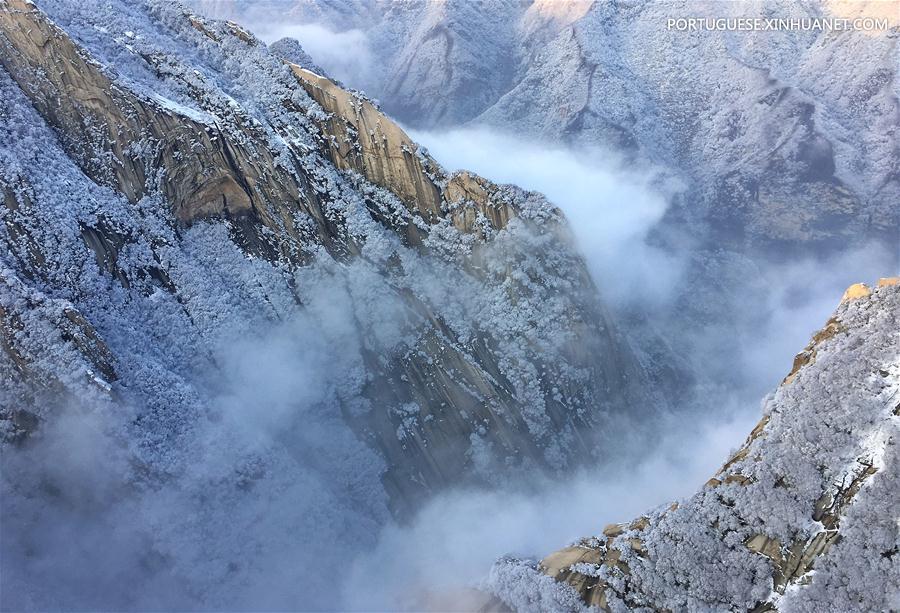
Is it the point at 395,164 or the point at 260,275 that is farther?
the point at 395,164

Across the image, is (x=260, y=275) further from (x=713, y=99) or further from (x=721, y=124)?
(x=713, y=99)

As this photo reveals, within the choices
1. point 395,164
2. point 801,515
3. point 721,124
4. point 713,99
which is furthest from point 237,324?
point 713,99

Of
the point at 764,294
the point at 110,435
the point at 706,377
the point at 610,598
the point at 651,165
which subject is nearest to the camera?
the point at 610,598

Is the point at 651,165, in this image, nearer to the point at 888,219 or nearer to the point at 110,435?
the point at 888,219

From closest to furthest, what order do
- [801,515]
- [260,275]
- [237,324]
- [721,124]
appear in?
1. [801,515]
2. [237,324]
3. [260,275]
4. [721,124]

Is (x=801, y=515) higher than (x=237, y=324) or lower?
lower

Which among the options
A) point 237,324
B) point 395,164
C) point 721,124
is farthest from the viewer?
point 721,124

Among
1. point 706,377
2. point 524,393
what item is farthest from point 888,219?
point 524,393
